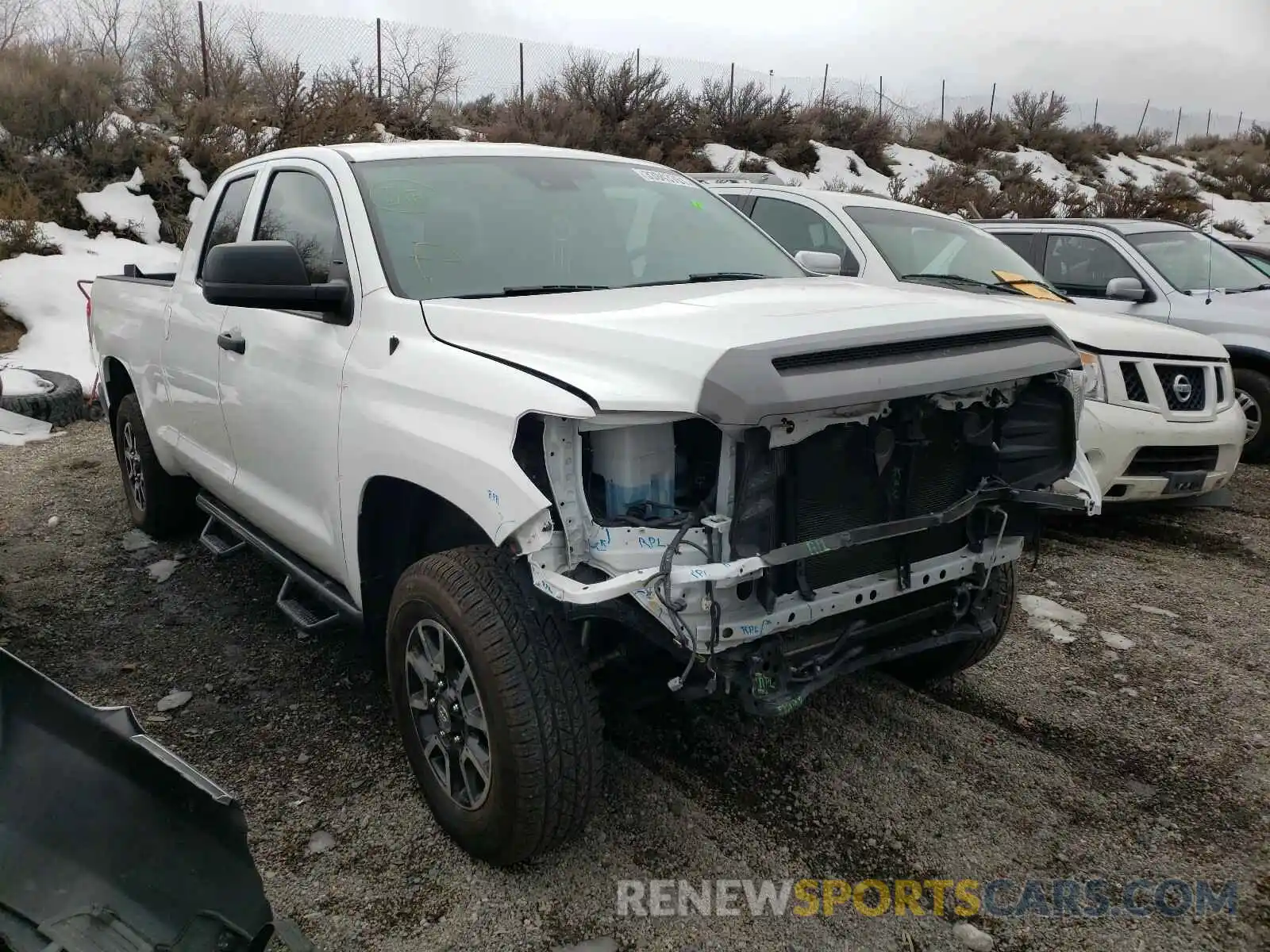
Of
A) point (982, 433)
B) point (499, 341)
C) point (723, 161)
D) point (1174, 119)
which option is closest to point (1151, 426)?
point (982, 433)

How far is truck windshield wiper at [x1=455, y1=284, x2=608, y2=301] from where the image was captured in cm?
296

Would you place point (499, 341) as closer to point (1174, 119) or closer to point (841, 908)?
point (841, 908)

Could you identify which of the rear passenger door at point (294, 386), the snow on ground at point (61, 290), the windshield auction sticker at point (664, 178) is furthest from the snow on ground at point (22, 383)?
the windshield auction sticker at point (664, 178)

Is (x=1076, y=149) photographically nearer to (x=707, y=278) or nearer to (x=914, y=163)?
(x=914, y=163)

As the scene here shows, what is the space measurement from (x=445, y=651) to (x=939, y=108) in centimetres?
3378

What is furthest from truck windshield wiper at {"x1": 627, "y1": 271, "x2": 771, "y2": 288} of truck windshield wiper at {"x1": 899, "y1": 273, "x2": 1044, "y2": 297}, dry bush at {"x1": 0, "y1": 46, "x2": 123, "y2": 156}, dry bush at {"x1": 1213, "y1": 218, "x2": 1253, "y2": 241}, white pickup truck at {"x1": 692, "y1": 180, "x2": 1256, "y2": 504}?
dry bush at {"x1": 1213, "y1": 218, "x2": 1253, "y2": 241}

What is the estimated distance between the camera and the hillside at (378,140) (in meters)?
11.5

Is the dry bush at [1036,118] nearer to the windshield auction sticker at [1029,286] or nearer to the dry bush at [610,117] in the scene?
the dry bush at [610,117]

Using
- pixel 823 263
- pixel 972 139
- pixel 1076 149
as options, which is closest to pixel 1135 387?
pixel 823 263

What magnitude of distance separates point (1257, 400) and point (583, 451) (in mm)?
6763

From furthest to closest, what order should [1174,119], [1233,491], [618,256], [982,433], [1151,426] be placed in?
[1174,119], [1233,491], [1151,426], [618,256], [982,433]

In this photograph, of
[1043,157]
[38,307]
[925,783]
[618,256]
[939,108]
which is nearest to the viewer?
[925,783]

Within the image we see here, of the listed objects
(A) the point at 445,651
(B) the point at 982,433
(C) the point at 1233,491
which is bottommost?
(C) the point at 1233,491

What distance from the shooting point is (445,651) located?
263cm
